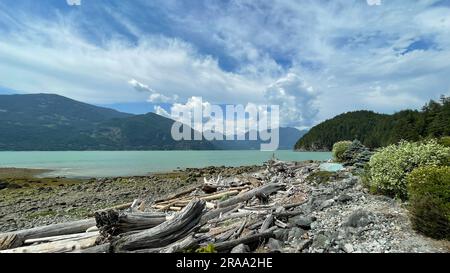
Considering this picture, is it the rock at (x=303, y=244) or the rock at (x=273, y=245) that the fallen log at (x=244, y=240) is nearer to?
the rock at (x=273, y=245)

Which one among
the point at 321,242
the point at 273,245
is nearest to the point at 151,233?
the point at 273,245

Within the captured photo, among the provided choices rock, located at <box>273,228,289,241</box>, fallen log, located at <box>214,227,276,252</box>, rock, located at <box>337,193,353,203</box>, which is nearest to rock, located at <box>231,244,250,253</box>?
fallen log, located at <box>214,227,276,252</box>

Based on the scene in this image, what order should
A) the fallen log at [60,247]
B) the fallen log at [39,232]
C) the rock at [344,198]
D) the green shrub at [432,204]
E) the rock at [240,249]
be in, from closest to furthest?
the green shrub at [432,204] → the rock at [240,249] → the fallen log at [60,247] → the fallen log at [39,232] → the rock at [344,198]

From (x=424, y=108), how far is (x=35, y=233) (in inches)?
5474

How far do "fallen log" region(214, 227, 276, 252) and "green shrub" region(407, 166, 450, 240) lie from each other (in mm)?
4573

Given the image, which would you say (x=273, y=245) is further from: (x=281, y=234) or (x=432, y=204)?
(x=432, y=204)

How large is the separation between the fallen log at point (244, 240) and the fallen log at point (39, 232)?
5028 millimetres

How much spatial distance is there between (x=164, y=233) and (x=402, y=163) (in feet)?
36.1

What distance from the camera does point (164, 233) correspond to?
988cm

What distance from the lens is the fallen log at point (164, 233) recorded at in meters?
9.49

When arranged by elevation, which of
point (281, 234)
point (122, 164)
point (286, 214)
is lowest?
point (122, 164)

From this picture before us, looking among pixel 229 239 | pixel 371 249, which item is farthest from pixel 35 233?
pixel 371 249

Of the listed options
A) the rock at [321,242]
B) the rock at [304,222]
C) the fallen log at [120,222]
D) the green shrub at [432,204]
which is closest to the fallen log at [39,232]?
the fallen log at [120,222]

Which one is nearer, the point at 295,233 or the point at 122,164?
the point at 295,233
